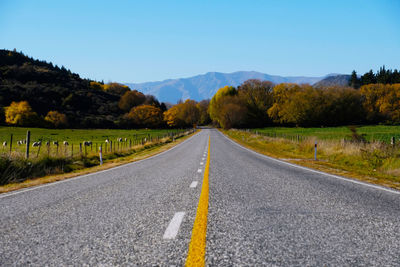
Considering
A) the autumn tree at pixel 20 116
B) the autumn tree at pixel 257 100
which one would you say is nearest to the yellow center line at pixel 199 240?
the autumn tree at pixel 257 100

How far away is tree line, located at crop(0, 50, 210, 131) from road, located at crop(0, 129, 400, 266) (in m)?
92.8

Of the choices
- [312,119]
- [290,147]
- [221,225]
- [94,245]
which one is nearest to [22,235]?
[94,245]

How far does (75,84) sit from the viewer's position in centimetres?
13950

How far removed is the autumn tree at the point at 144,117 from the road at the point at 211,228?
99584mm

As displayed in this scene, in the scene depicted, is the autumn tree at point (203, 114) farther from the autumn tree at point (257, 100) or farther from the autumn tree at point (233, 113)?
the autumn tree at point (233, 113)

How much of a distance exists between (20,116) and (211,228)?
9521 cm

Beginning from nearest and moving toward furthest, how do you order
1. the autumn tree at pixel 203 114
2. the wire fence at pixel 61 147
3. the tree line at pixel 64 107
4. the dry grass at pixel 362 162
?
the dry grass at pixel 362 162 < the wire fence at pixel 61 147 < the tree line at pixel 64 107 < the autumn tree at pixel 203 114

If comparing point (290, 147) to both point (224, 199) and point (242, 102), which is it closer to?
point (224, 199)

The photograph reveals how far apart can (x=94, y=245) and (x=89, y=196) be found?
10.0 ft


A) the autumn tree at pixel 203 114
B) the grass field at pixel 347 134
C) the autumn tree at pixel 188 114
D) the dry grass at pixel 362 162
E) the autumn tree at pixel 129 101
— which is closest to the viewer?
the dry grass at pixel 362 162

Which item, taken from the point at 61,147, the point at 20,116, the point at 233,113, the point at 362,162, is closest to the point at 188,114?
the point at 233,113

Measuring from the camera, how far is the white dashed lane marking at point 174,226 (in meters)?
3.20

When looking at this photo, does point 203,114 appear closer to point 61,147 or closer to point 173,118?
point 173,118

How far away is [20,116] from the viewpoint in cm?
8112
